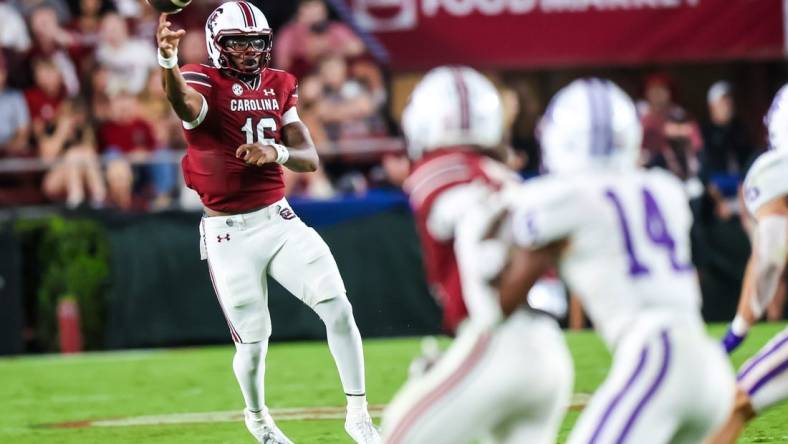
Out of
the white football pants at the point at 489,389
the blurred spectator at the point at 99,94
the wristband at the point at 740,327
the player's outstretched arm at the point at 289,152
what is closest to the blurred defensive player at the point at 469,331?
the white football pants at the point at 489,389

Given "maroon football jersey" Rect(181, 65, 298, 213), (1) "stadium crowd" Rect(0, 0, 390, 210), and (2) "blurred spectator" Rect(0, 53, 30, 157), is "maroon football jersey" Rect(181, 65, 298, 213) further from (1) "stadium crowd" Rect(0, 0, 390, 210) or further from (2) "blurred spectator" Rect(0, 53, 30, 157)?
(2) "blurred spectator" Rect(0, 53, 30, 157)

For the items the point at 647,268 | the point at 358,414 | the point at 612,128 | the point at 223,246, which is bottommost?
the point at 358,414

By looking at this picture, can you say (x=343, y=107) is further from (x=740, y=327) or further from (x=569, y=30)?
(x=740, y=327)

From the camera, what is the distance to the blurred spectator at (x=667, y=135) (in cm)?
→ 1300

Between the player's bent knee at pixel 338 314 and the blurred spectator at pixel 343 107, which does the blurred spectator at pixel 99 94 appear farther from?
the player's bent knee at pixel 338 314

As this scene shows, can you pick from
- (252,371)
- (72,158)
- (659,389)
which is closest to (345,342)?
(252,371)

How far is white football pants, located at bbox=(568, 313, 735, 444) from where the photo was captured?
→ 3.88 m

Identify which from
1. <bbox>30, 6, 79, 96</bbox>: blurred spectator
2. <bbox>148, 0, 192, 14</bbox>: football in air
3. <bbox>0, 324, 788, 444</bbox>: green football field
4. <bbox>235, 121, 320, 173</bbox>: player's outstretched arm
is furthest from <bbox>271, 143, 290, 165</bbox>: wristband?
<bbox>30, 6, 79, 96</bbox>: blurred spectator

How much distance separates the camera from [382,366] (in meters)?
10.4

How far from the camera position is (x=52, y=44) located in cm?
1380

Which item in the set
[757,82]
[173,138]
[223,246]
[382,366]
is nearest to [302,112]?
[173,138]

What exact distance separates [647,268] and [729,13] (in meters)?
11.5

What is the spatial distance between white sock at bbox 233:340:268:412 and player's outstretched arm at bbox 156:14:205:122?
3.48 ft

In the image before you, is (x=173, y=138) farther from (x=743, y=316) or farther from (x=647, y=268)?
(x=647, y=268)
